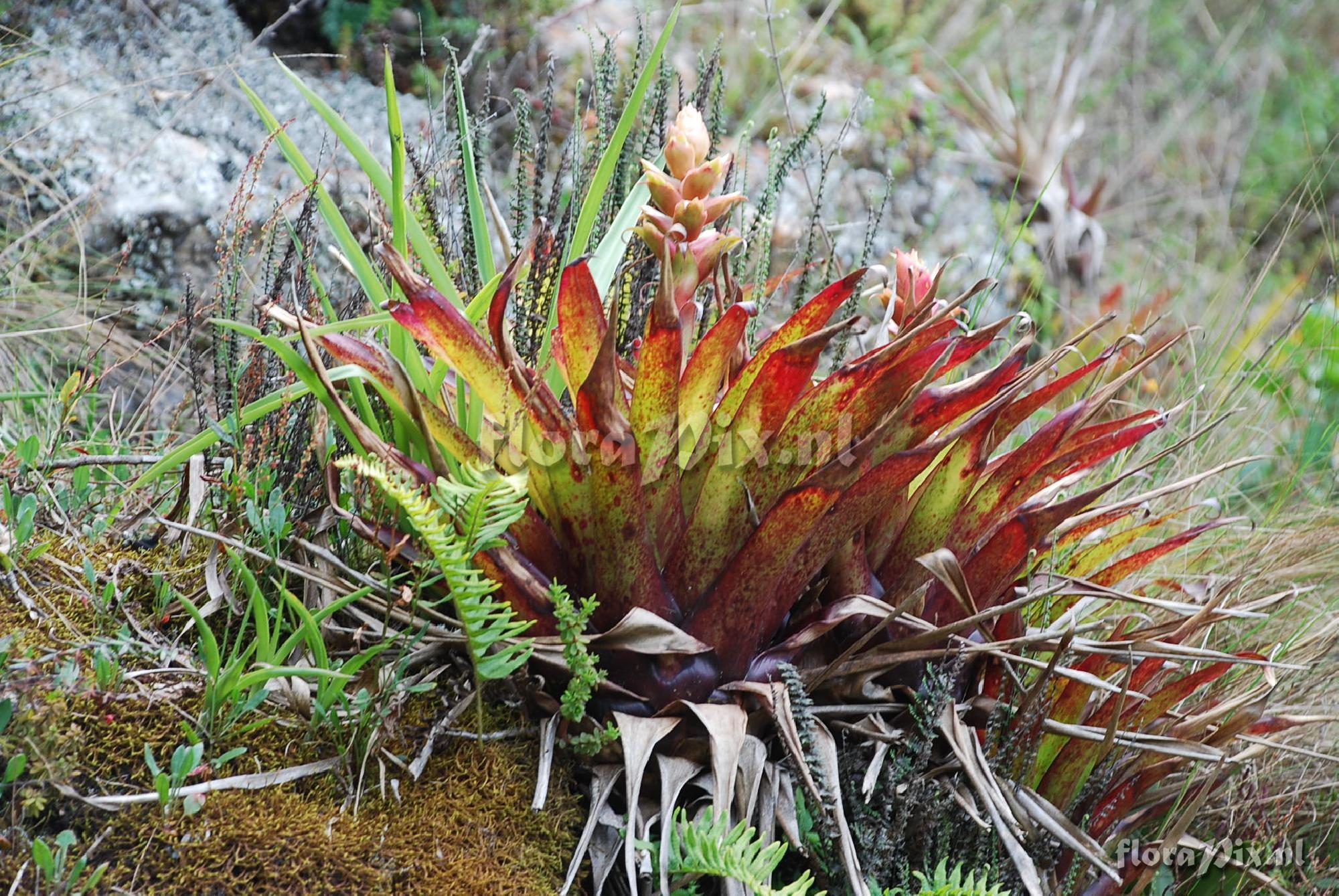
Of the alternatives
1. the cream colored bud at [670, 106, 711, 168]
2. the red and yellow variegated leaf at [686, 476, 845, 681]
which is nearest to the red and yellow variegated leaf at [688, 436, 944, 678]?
the red and yellow variegated leaf at [686, 476, 845, 681]

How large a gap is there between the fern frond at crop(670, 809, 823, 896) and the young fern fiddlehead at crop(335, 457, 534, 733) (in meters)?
0.32

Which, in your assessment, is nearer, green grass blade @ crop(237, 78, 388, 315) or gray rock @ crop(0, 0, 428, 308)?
green grass blade @ crop(237, 78, 388, 315)

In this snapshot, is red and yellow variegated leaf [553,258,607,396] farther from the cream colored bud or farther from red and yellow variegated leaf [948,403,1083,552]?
red and yellow variegated leaf [948,403,1083,552]

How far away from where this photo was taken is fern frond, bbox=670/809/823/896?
3.92ft

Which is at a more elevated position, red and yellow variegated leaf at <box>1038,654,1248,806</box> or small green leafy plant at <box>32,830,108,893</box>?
small green leafy plant at <box>32,830,108,893</box>

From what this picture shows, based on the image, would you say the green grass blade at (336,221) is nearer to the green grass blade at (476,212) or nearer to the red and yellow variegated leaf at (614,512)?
the green grass blade at (476,212)

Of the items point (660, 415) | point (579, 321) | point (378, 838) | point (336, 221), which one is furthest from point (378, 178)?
point (378, 838)

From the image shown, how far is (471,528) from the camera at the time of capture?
48.3 inches

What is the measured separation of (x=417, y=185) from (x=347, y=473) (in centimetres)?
64

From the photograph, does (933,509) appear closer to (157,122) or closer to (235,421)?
(235,421)

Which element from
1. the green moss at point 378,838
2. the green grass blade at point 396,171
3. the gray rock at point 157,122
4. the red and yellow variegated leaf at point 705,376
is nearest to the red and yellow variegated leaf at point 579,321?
the red and yellow variegated leaf at point 705,376

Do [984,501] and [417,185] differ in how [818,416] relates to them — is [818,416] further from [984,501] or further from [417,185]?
[417,185]

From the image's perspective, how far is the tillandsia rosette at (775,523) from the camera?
1.37m

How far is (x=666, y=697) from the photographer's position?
1.44m
